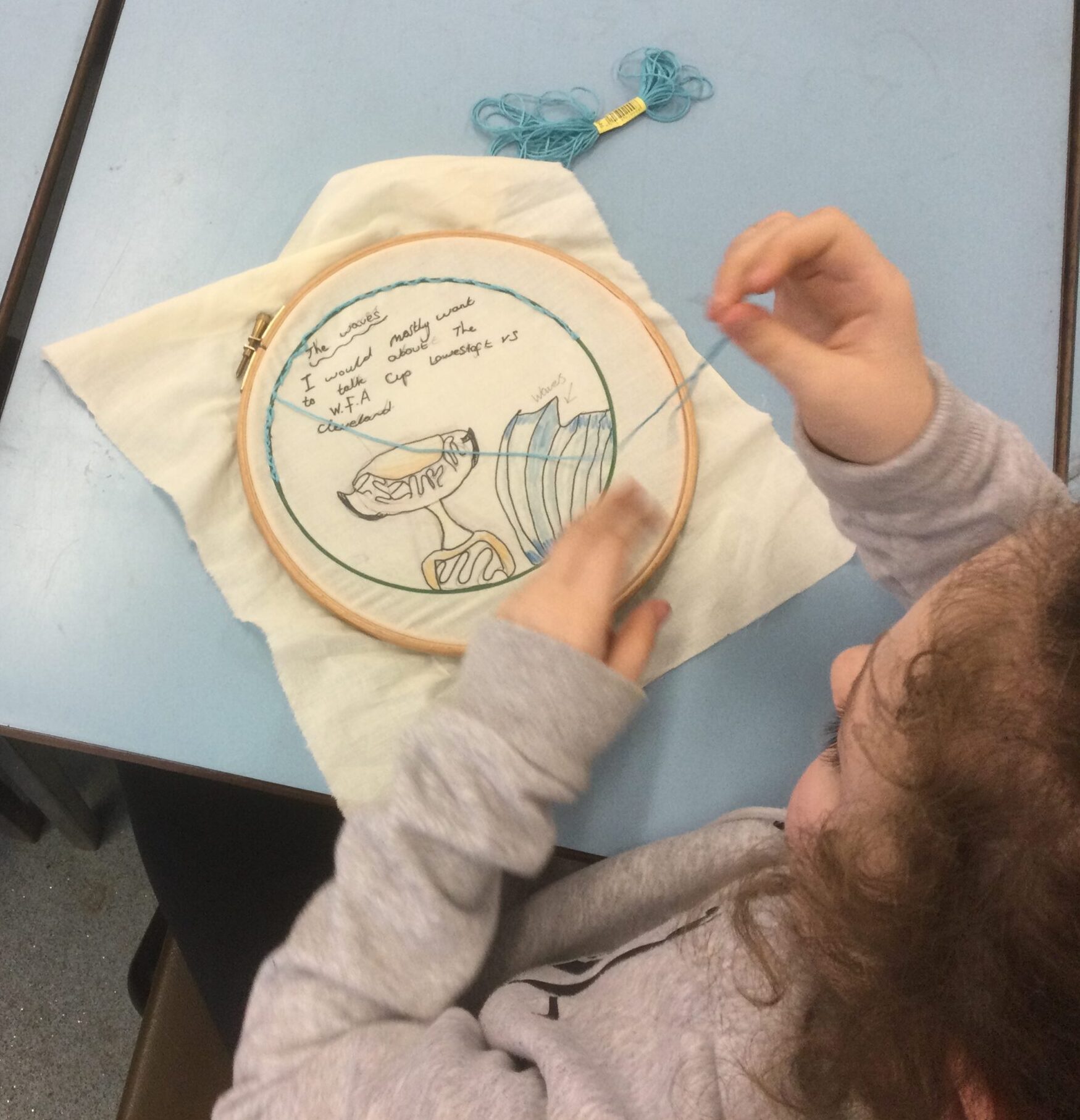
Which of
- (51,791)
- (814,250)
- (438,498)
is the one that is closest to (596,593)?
(438,498)

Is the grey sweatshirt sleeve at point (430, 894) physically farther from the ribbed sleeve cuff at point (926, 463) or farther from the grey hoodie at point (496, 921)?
the ribbed sleeve cuff at point (926, 463)

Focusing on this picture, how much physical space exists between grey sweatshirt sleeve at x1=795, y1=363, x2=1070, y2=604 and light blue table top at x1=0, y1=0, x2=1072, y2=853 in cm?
6

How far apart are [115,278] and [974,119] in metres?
0.66

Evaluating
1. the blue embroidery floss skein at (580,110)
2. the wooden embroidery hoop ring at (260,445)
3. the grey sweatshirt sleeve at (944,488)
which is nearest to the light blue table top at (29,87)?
the wooden embroidery hoop ring at (260,445)

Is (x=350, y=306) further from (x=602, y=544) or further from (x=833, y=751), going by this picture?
(x=833, y=751)

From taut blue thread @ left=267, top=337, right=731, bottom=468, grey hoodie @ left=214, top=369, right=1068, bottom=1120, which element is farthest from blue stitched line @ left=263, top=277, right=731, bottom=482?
grey hoodie @ left=214, top=369, right=1068, bottom=1120

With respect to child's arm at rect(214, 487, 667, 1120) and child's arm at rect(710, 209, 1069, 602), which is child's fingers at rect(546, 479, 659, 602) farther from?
child's arm at rect(710, 209, 1069, 602)

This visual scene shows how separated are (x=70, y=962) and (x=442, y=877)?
2.46 feet

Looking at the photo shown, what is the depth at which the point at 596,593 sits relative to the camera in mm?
487

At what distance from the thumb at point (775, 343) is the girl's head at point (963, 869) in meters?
0.15

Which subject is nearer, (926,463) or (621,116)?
(926,463)

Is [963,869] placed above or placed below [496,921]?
above

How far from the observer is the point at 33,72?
60cm

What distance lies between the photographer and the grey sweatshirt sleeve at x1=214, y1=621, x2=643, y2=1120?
0.44 metres
